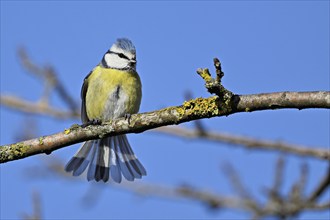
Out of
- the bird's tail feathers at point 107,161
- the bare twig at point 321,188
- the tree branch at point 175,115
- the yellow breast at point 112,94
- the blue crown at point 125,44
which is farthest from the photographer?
the blue crown at point 125,44

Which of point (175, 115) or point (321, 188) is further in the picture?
point (321, 188)

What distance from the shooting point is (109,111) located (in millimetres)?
4086

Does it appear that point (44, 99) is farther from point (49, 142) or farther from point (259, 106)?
point (259, 106)

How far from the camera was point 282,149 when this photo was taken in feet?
10.8

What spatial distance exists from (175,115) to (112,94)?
1.77 metres

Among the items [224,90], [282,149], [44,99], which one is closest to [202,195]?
[282,149]

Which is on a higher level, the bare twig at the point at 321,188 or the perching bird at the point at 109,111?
the perching bird at the point at 109,111

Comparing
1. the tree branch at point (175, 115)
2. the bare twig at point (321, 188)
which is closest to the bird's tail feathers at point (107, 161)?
the tree branch at point (175, 115)

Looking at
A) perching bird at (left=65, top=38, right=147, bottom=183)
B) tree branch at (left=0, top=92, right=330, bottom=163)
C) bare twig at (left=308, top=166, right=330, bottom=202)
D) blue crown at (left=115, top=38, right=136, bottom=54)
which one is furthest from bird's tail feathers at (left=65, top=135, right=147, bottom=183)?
bare twig at (left=308, top=166, right=330, bottom=202)

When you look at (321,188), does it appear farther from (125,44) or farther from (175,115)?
(125,44)

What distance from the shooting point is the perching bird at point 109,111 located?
4.02 metres

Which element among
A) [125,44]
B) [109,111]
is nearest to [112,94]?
[109,111]

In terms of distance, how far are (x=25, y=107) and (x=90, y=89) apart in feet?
1.92

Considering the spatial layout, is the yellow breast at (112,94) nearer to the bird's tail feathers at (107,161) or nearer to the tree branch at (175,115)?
the bird's tail feathers at (107,161)
